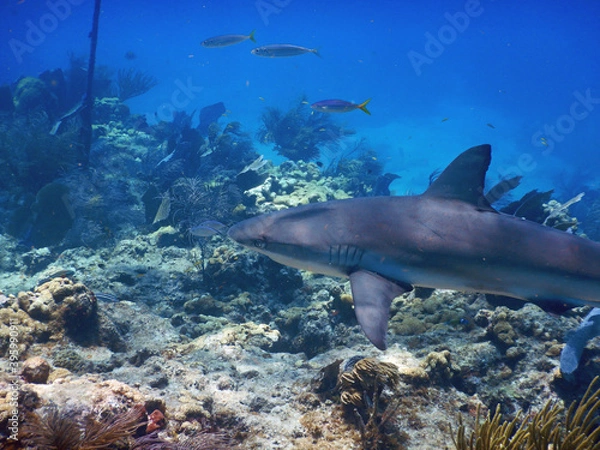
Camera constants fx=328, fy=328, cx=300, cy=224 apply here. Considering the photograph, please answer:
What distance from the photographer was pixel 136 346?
189 inches

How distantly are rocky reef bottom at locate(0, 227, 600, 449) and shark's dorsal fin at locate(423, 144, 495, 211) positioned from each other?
1742 mm

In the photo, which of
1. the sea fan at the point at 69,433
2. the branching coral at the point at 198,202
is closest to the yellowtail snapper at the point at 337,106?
the branching coral at the point at 198,202

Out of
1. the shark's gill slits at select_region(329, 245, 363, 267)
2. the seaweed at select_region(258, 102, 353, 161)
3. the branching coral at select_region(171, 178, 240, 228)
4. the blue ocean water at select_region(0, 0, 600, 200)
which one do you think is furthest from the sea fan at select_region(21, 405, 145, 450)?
the blue ocean water at select_region(0, 0, 600, 200)

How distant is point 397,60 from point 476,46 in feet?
99.0

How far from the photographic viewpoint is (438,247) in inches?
116

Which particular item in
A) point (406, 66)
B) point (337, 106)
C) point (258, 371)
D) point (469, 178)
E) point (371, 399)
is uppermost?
point (406, 66)

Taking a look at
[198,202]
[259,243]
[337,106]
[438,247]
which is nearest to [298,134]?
[337,106]

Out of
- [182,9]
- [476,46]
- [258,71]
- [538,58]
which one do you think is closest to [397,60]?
[476,46]

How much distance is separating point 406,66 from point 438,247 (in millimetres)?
155559

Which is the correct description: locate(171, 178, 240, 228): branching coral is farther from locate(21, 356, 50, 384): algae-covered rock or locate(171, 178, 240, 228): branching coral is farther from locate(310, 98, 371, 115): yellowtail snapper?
locate(21, 356, 50, 384): algae-covered rock

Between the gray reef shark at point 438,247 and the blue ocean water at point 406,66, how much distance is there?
3605cm

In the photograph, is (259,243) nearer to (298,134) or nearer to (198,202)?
(198,202)

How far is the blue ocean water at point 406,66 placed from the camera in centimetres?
7441

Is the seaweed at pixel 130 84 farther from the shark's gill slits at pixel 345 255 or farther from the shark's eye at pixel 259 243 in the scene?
the shark's gill slits at pixel 345 255
